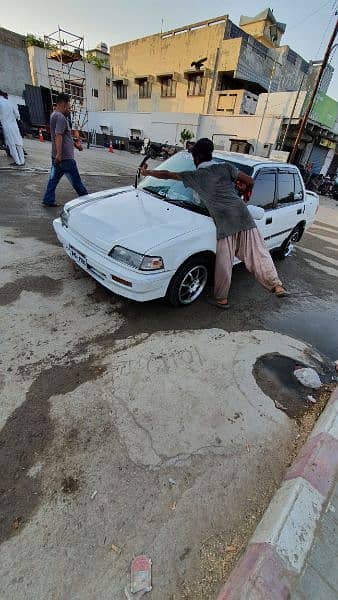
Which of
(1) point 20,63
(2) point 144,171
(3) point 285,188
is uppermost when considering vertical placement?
(1) point 20,63

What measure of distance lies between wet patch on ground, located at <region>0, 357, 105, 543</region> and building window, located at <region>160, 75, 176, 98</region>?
33128 millimetres

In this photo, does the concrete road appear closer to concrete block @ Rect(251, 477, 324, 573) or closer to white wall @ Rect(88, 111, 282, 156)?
concrete block @ Rect(251, 477, 324, 573)

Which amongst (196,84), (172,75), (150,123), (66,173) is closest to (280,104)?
(196,84)

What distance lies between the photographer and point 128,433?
208 centimetres

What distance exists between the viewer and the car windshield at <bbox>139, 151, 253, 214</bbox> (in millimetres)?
3566

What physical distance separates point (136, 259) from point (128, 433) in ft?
4.91

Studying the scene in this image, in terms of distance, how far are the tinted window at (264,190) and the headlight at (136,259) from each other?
6.24 ft

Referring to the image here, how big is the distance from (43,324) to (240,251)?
2.40 meters

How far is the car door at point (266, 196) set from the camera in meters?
4.04

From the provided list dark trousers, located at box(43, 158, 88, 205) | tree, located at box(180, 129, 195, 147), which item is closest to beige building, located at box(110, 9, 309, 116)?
tree, located at box(180, 129, 195, 147)

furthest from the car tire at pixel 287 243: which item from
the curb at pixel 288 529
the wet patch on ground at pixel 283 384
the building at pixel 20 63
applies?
the building at pixel 20 63

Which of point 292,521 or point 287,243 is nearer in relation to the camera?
point 292,521

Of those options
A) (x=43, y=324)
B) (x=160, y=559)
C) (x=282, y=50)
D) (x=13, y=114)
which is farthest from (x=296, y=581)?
(x=282, y=50)

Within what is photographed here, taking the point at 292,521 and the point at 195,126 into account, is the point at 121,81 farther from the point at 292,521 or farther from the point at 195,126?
the point at 292,521
